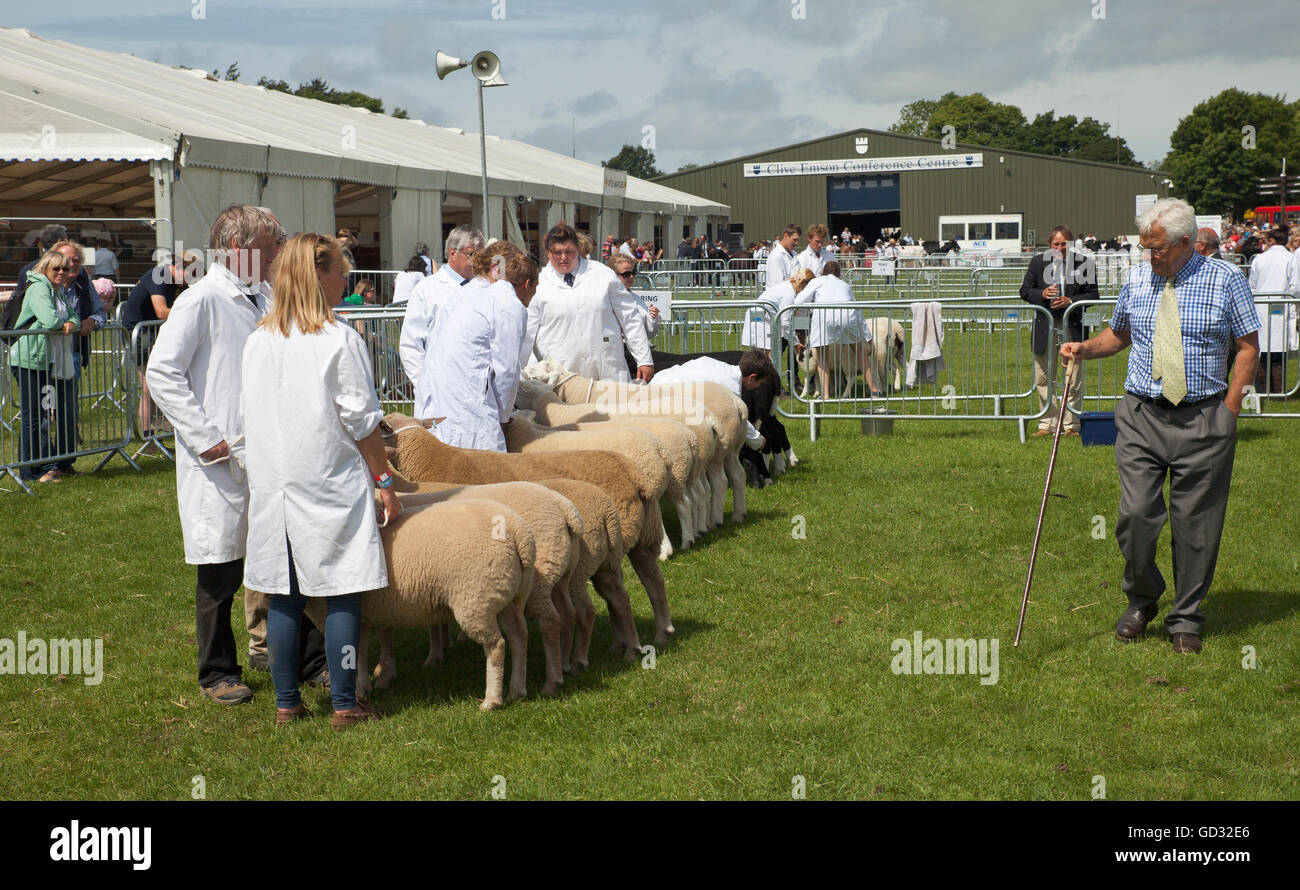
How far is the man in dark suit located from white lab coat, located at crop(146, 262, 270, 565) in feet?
28.8

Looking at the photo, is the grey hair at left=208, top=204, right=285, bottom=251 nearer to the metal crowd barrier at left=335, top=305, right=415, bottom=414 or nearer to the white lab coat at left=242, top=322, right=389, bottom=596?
the white lab coat at left=242, top=322, right=389, bottom=596

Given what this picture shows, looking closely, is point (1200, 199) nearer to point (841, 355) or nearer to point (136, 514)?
point (841, 355)

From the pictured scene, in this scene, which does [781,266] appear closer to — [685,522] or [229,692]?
[685,522]

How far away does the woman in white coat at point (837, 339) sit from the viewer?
1277 centimetres

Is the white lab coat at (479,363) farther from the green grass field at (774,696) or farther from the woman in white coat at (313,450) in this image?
the woman in white coat at (313,450)

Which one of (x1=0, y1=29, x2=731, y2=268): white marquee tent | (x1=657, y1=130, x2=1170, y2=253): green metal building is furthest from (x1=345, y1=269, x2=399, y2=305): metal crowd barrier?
(x1=657, y1=130, x2=1170, y2=253): green metal building

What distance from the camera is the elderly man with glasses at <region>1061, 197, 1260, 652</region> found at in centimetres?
578

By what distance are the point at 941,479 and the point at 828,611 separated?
153 inches

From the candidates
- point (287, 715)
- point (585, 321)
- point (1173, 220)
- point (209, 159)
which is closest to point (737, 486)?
point (585, 321)

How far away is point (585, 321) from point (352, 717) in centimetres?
446

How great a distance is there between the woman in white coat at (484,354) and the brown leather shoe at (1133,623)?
3438mm

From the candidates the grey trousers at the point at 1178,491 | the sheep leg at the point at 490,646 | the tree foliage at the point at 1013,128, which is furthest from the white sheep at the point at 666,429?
the tree foliage at the point at 1013,128

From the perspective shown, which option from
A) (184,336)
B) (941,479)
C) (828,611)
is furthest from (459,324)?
(941,479)

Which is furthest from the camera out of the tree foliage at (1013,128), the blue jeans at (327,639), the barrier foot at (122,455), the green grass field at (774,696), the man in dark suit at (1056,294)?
the tree foliage at (1013,128)
